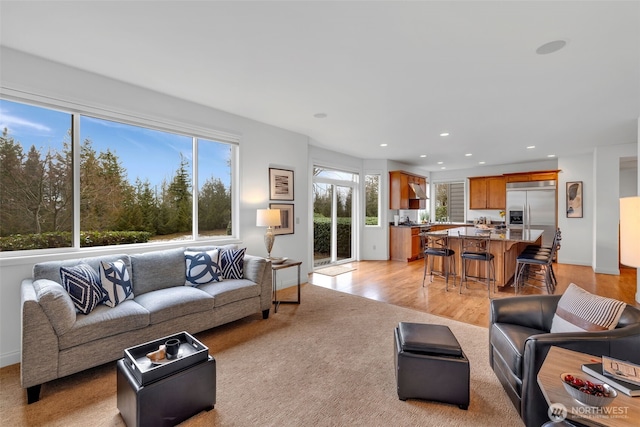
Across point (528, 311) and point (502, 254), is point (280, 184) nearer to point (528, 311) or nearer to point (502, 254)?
point (528, 311)

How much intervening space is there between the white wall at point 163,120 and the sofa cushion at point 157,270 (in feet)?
0.96

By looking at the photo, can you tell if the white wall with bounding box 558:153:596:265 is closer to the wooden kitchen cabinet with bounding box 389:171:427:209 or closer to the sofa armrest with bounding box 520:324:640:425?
the wooden kitchen cabinet with bounding box 389:171:427:209

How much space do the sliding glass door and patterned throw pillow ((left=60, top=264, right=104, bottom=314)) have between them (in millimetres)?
4387

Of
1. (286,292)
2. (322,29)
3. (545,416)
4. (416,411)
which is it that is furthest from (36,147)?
(545,416)

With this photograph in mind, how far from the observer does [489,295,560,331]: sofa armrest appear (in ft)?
7.14

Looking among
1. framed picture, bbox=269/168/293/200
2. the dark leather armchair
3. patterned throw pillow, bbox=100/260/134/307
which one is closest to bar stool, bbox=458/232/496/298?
the dark leather armchair

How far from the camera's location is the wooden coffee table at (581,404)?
1.00 metres

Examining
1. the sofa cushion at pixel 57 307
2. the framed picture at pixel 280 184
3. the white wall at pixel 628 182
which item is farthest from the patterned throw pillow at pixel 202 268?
the white wall at pixel 628 182

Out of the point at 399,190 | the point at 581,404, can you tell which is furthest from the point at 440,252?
the point at 581,404

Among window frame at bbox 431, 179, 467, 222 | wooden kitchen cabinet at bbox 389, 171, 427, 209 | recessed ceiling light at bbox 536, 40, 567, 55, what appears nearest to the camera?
recessed ceiling light at bbox 536, 40, 567, 55

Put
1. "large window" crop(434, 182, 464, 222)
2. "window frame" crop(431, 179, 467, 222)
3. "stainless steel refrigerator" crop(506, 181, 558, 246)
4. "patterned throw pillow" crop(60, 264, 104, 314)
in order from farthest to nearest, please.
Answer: "large window" crop(434, 182, 464, 222)
"window frame" crop(431, 179, 467, 222)
"stainless steel refrigerator" crop(506, 181, 558, 246)
"patterned throw pillow" crop(60, 264, 104, 314)

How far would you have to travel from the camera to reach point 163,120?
3.43 meters

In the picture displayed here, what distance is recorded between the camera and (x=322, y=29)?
2131 millimetres

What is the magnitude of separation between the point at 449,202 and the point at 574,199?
10.7ft
